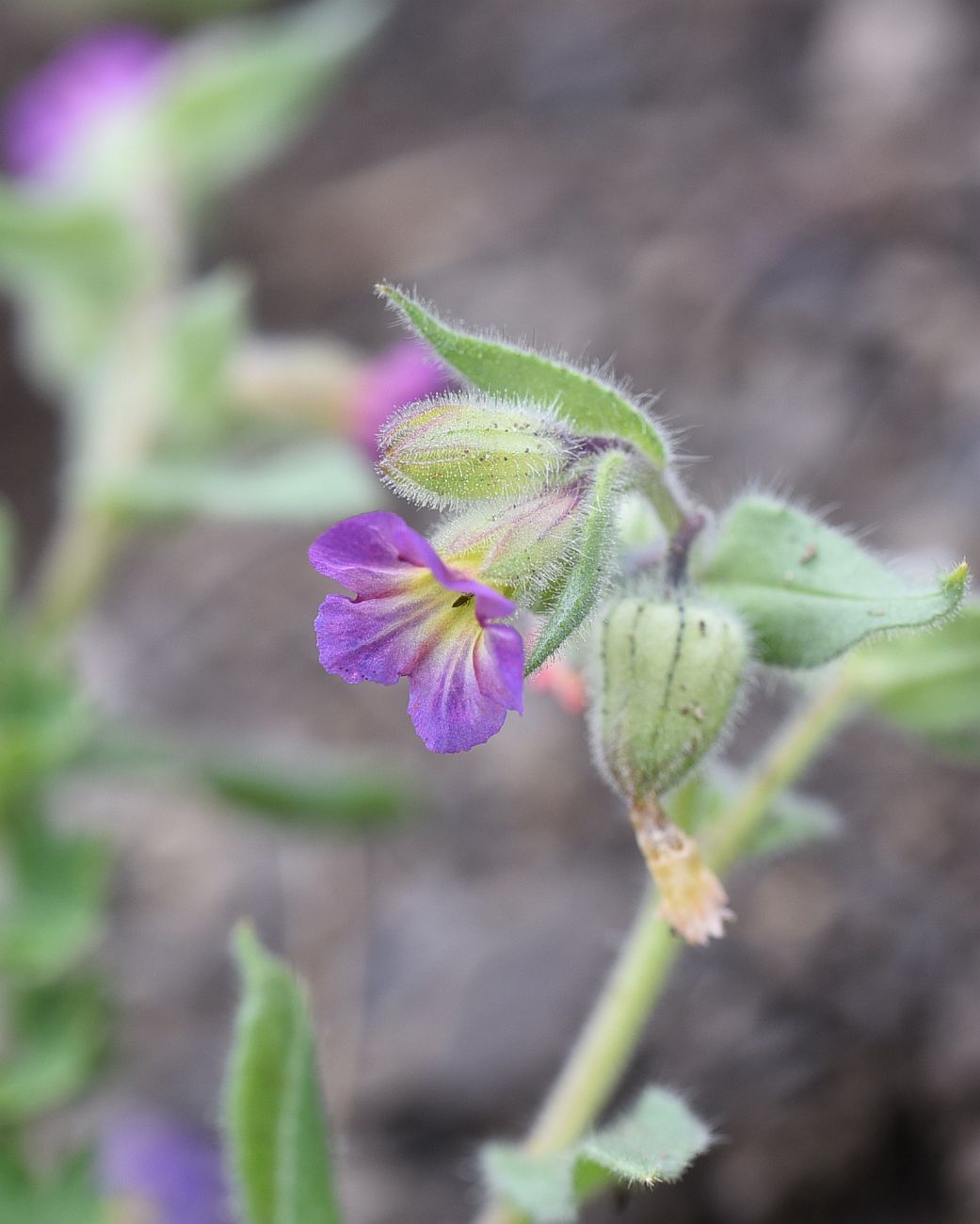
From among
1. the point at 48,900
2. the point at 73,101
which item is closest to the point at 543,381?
the point at 48,900

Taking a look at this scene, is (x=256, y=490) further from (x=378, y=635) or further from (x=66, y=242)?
(x=378, y=635)

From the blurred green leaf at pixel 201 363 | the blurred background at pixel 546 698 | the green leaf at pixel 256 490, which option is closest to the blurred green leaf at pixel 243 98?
the blurred green leaf at pixel 201 363

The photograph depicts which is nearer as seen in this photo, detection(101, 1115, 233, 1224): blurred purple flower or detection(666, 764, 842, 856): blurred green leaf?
detection(666, 764, 842, 856): blurred green leaf

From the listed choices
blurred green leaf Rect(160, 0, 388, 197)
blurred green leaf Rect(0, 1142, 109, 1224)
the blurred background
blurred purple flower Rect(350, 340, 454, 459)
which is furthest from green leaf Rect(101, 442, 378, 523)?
blurred green leaf Rect(0, 1142, 109, 1224)

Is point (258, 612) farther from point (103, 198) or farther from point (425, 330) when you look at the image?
point (425, 330)

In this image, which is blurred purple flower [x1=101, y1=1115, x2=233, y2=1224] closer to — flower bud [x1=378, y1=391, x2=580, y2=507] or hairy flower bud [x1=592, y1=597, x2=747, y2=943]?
hairy flower bud [x1=592, y1=597, x2=747, y2=943]

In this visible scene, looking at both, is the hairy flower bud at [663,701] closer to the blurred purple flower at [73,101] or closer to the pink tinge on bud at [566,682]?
the pink tinge on bud at [566,682]
